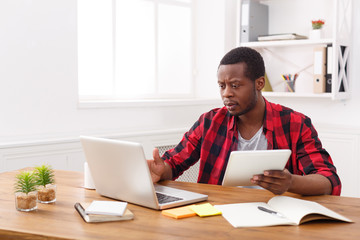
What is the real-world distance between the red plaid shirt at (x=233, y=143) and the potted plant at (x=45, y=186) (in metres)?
0.60

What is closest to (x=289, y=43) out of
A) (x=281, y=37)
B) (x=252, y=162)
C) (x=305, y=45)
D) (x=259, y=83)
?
(x=281, y=37)

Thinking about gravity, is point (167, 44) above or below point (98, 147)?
above

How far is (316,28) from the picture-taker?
10.5 feet

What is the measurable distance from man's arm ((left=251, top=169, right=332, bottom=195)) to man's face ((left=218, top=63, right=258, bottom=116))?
43cm

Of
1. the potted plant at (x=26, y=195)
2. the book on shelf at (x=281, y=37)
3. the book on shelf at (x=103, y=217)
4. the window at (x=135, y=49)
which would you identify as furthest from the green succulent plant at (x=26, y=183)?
the book on shelf at (x=281, y=37)

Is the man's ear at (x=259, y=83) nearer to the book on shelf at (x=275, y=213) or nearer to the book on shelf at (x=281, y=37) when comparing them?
the book on shelf at (x=275, y=213)

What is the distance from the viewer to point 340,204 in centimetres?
149

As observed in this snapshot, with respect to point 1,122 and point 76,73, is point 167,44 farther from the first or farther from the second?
point 1,122

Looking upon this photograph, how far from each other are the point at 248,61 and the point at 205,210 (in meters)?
0.80

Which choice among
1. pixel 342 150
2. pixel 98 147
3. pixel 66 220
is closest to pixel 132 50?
pixel 342 150

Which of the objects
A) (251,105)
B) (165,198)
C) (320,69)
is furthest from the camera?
(320,69)

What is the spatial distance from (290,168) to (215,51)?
1.90 m

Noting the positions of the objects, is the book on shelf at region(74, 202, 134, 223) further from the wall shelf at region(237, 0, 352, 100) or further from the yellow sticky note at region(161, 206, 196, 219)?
the wall shelf at region(237, 0, 352, 100)

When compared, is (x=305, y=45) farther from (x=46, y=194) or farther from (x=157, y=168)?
(x=46, y=194)
